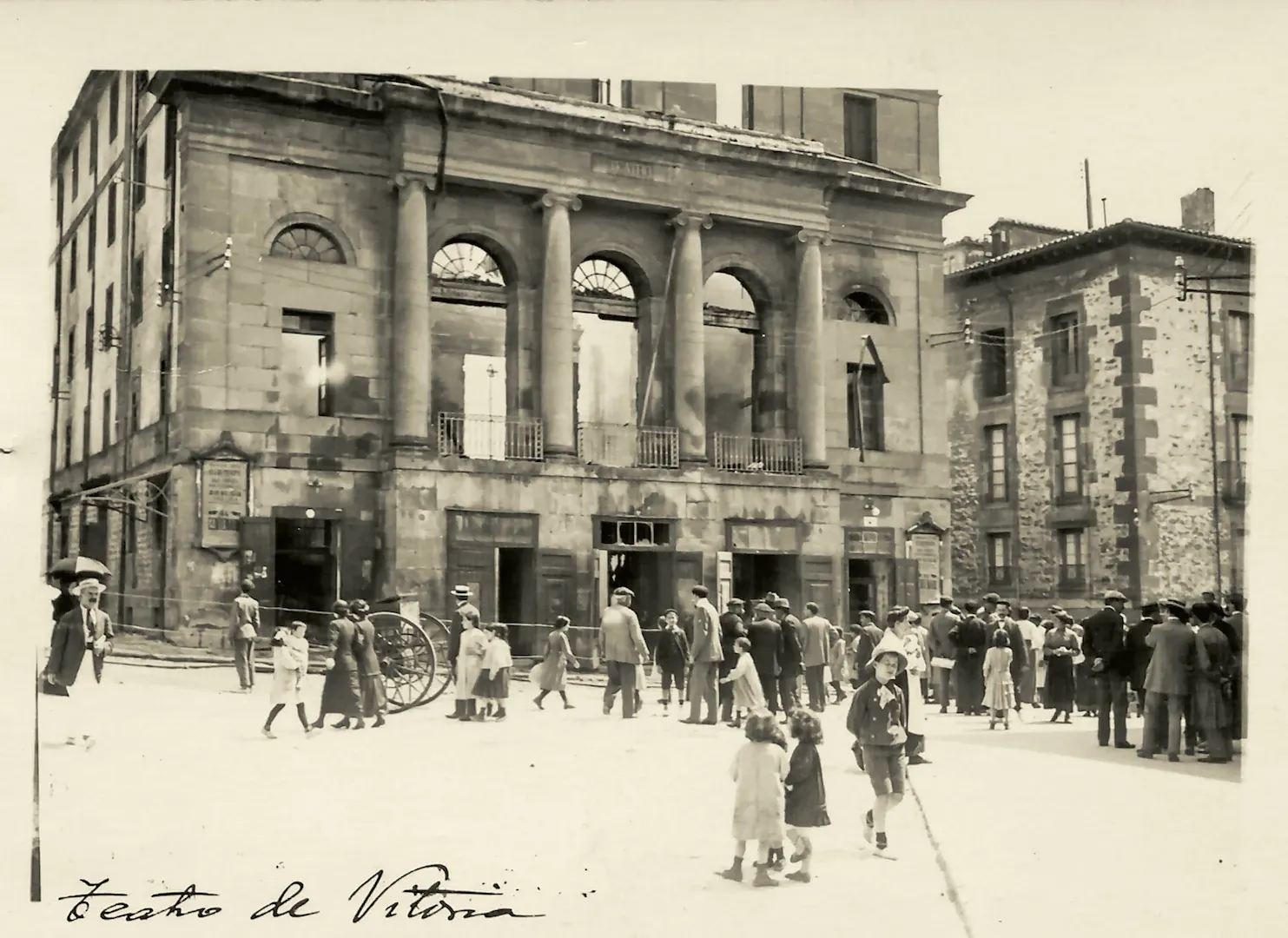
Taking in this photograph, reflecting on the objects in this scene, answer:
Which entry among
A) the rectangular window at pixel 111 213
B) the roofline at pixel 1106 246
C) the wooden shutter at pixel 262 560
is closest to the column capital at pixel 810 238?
the roofline at pixel 1106 246

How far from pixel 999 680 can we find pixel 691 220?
5.27 meters

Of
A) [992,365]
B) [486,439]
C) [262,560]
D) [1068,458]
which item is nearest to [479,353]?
[486,439]

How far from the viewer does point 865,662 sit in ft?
26.7

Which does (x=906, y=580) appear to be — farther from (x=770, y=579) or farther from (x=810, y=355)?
(x=810, y=355)

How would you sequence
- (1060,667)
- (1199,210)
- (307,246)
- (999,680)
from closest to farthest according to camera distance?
(1199,210) < (307,246) < (1060,667) < (999,680)

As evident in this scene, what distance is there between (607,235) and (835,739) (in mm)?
5356

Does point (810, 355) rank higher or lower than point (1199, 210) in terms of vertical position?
lower

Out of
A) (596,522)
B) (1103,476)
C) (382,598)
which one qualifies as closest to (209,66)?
(382,598)

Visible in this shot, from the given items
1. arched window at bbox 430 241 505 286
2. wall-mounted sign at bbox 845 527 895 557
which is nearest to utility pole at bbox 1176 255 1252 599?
wall-mounted sign at bbox 845 527 895 557

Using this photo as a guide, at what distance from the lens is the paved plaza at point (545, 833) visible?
6891 millimetres

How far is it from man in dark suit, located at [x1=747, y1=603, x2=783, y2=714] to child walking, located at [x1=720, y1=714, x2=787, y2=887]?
1.41 meters

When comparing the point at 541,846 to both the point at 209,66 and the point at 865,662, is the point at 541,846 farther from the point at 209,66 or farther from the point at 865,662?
the point at 209,66

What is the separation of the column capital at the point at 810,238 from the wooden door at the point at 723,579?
274cm

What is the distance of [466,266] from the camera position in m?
11.4
